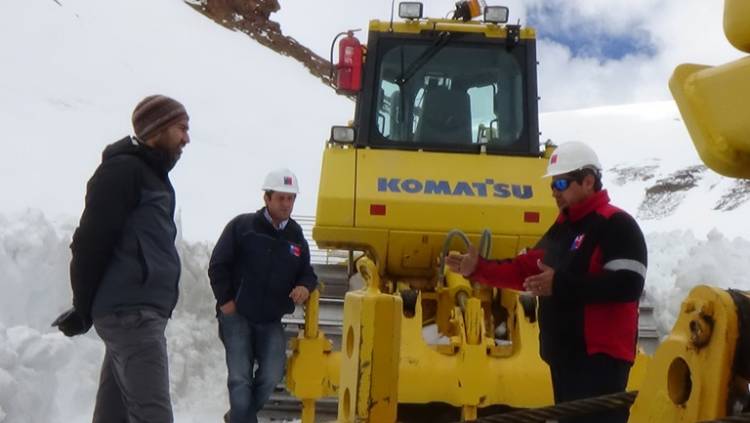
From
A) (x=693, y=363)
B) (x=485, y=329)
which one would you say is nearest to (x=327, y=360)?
(x=485, y=329)

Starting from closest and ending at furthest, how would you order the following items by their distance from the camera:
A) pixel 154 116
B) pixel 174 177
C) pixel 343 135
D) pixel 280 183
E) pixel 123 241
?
pixel 123 241
pixel 154 116
pixel 280 183
pixel 343 135
pixel 174 177

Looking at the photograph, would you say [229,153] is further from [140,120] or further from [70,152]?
[140,120]

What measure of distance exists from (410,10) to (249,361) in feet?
8.14

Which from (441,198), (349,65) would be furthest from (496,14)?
(441,198)

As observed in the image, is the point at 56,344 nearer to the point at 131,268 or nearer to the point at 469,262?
the point at 131,268

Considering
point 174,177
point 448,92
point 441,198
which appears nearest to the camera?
point 441,198

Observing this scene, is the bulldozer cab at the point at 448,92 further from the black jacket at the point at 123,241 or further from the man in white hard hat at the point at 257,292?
the black jacket at the point at 123,241

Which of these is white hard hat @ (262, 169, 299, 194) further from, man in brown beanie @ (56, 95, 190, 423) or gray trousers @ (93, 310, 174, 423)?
gray trousers @ (93, 310, 174, 423)

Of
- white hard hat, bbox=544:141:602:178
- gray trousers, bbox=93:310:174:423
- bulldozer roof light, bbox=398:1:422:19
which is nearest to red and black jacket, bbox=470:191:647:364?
white hard hat, bbox=544:141:602:178

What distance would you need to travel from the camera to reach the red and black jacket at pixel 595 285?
3086 millimetres

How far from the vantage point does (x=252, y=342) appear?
4.80 m

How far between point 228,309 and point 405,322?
93cm

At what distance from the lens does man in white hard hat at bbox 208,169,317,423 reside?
470 centimetres

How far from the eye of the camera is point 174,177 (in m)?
26.0
